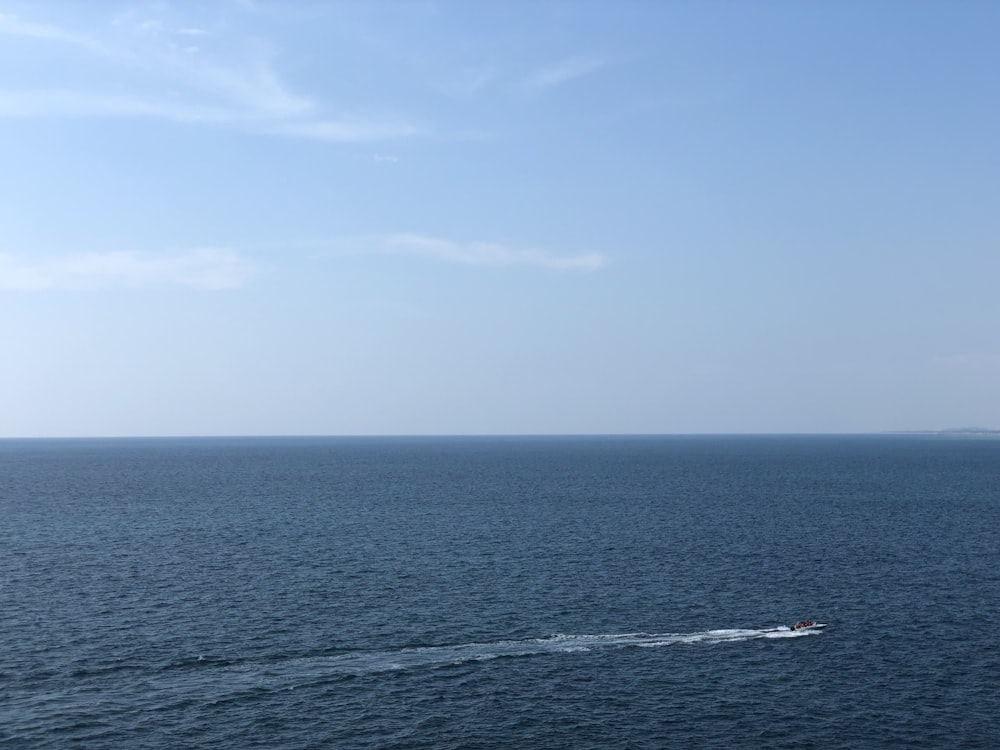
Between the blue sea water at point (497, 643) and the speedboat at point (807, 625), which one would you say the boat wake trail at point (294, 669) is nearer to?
the blue sea water at point (497, 643)

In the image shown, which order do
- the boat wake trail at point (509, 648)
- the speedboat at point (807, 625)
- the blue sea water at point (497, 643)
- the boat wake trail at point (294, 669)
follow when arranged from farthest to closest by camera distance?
the speedboat at point (807, 625) → the boat wake trail at point (509, 648) → the boat wake trail at point (294, 669) → the blue sea water at point (497, 643)

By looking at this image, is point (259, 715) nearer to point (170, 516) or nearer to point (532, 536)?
point (532, 536)

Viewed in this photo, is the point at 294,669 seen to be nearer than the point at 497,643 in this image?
Yes

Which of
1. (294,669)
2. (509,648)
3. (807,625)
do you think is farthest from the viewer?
(807,625)

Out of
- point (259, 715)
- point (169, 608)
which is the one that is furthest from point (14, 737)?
point (169, 608)

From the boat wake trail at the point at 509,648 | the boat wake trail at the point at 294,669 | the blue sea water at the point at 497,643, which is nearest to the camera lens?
the blue sea water at the point at 497,643

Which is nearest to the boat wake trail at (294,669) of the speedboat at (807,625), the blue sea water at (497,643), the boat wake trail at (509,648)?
the boat wake trail at (509,648)

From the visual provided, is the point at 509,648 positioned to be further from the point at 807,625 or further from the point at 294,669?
the point at 807,625

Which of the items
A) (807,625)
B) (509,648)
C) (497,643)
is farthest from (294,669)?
(807,625)

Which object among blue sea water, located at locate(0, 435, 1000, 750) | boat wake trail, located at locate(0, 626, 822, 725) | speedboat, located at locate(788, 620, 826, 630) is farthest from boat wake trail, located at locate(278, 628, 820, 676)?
speedboat, located at locate(788, 620, 826, 630)

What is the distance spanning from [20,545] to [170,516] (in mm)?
44452

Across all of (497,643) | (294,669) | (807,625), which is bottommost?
(294,669)

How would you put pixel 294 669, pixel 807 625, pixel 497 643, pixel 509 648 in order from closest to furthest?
pixel 294 669 → pixel 509 648 → pixel 497 643 → pixel 807 625

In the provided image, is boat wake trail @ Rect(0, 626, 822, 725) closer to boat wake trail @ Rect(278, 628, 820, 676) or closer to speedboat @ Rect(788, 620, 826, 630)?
boat wake trail @ Rect(278, 628, 820, 676)
